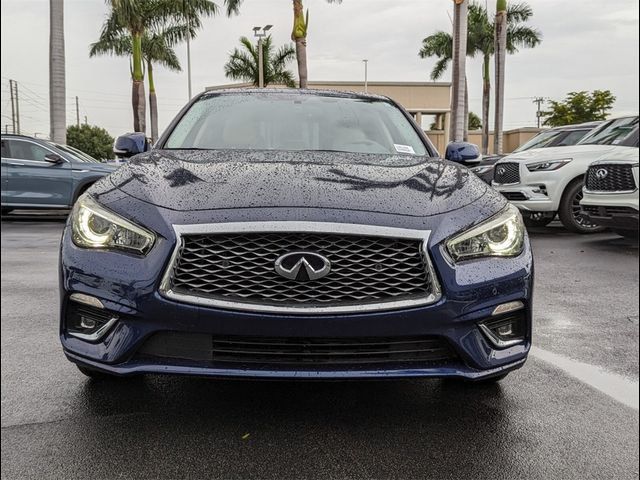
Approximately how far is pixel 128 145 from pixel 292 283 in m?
2.11

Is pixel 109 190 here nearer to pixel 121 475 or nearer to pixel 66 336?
pixel 66 336

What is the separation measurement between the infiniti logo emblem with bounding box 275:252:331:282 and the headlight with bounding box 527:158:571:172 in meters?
7.61

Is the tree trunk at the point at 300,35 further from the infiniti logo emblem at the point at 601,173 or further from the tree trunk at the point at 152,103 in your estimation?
the tree trunk at the point at 152,103

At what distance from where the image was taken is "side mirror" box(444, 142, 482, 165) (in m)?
4.06

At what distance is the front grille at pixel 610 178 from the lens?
7.51 metres

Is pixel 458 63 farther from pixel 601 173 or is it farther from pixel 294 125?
pixel 294 125

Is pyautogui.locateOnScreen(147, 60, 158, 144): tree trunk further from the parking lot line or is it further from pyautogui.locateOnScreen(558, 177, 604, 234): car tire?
the parking lot line

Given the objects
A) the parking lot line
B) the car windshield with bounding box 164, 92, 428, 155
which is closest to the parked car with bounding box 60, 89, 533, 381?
the parking lot line

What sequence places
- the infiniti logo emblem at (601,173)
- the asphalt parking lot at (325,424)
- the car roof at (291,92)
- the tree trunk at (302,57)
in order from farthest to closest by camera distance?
the tree trunk at (302,57), the infiniti logo emblem at (601,173), the car roof at (291,92), the asphalt parking lot at (325,424)

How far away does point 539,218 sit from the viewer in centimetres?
982

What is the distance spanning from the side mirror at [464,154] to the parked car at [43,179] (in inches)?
327

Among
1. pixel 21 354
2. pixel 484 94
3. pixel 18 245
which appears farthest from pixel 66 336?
pixel 484 94

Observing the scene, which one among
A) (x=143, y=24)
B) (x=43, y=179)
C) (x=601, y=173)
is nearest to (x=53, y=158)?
(x=43, y=179)

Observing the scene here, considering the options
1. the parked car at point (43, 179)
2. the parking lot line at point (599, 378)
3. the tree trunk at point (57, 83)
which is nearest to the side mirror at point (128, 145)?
the parking lot line at point (599, 378)
